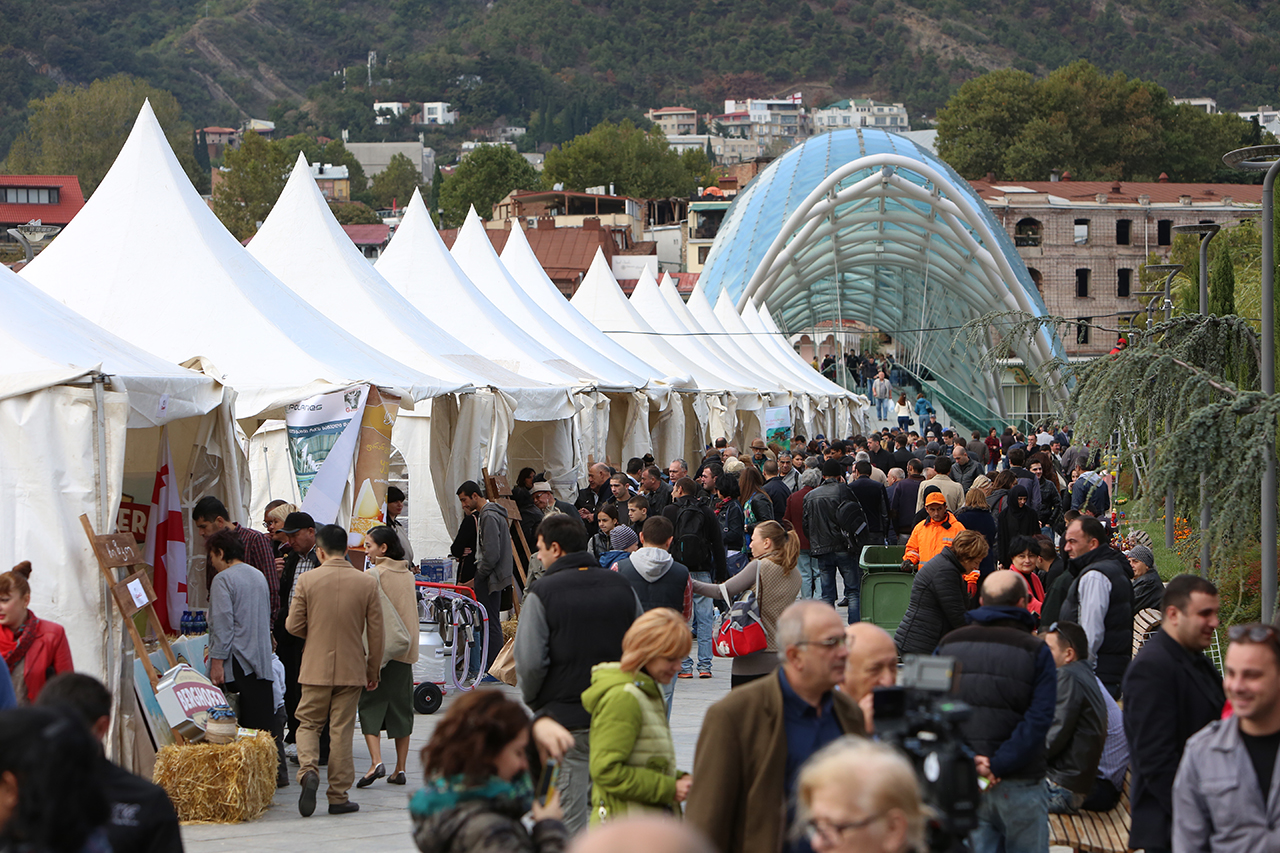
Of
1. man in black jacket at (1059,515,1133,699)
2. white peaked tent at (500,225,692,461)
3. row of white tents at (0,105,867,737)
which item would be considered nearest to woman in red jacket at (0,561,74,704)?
row of white tents at (0,105,867,737)

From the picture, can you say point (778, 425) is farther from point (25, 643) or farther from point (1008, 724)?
point (1008, 724)

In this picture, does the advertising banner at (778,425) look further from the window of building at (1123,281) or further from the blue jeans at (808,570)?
the window of building at (1123,281)

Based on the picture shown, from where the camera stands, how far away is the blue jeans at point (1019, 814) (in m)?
5.50

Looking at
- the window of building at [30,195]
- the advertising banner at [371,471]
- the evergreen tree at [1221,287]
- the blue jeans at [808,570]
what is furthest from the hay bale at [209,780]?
the window of building at [30,195]

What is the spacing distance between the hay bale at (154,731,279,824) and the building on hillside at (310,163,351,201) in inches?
5275

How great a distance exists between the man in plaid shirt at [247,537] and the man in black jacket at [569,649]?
9.46 ft

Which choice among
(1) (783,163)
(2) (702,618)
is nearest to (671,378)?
(2) (702,618)

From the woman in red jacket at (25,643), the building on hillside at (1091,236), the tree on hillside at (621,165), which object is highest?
the tree on hillside at (621,165)

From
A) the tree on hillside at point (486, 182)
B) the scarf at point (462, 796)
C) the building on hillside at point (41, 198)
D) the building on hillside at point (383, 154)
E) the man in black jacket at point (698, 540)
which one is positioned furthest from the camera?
the building on hillside at point (383, 154)

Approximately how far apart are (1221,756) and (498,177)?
110 meters

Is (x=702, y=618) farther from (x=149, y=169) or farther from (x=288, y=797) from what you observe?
(x=149, y=169)

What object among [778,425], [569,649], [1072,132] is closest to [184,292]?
[569,649]

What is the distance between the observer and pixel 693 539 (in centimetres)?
1159

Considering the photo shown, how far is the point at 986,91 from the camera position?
10331cm
